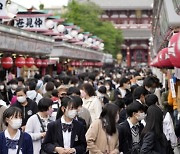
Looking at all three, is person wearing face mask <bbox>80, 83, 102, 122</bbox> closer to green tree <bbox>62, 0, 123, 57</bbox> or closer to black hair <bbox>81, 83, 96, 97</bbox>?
black hair <bbox>81, 83, 96, 97</bbox>

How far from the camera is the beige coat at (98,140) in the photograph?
291 inches

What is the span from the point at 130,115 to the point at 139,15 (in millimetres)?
92740

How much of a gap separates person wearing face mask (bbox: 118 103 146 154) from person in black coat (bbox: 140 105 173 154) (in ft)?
1.37

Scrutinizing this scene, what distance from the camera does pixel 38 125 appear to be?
860cm

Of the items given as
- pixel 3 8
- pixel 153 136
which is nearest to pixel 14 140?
pixel 153 136

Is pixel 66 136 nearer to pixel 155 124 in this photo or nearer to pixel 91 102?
pixel 155 124

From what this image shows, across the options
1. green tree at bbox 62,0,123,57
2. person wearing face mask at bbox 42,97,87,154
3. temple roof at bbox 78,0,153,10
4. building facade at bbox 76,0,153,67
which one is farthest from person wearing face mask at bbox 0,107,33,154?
temple roof at bbox 78,0,153,10

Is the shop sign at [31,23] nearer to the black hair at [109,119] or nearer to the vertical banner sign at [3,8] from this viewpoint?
the vertical banner sign at [3,8]

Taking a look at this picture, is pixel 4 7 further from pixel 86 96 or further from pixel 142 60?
pixel 142 60

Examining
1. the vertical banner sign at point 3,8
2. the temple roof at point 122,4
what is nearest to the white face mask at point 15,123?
the vertical banner sign at point 3,8

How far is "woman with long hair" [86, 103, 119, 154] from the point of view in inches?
290

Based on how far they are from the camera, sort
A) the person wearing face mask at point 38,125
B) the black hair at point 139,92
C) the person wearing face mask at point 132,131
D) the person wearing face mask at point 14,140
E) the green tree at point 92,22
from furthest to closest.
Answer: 1. the green tree at point 92,22
2. the black hair at point 139,92
3. the person wearing face mask at point 38,125
4. the person wearing face mask at point 132,131
5. the person wearing face mask at point 14,140

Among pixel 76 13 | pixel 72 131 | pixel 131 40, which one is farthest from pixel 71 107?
pixel 131 40

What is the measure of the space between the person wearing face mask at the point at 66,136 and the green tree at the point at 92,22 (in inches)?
2066
